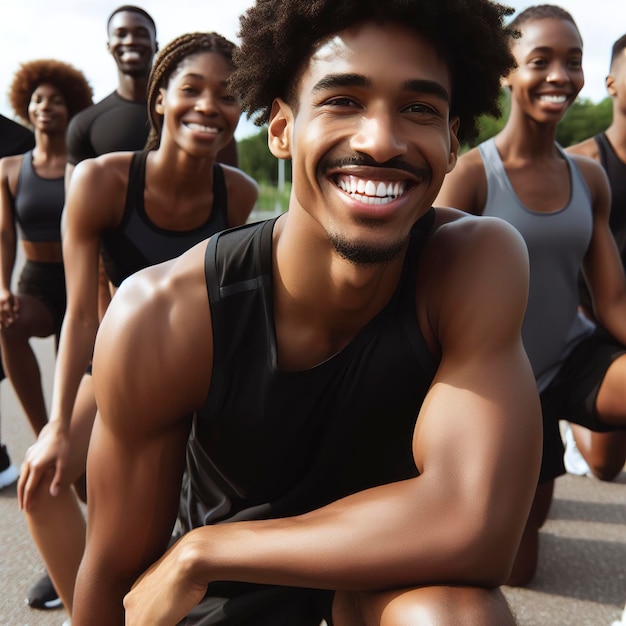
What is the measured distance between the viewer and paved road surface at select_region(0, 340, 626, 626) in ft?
9.96

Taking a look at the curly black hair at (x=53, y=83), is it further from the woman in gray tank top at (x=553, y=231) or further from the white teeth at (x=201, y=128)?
the woman in gray tank top at (x=553, y=231)

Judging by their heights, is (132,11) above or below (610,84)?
above

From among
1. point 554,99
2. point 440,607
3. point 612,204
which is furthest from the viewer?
point 612,204

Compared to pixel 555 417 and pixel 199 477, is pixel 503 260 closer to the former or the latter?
pixel 199 477

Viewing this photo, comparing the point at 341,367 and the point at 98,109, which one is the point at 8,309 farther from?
the point at 341,367

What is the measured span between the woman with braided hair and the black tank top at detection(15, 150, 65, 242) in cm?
139

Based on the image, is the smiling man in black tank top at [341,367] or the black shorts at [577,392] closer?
the smiling man in black tank top at [341,367]

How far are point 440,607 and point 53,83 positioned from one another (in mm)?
4689

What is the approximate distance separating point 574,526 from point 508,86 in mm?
2033

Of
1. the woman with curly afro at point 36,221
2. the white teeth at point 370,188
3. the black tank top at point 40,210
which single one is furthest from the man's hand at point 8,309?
the white teeth at point 370,188

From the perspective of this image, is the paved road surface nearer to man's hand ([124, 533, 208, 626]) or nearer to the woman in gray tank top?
the woman in gray tank top

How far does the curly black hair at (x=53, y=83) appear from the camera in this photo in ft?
17.7

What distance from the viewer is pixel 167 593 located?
180cm

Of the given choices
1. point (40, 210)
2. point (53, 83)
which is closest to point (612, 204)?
point (40, 210)
